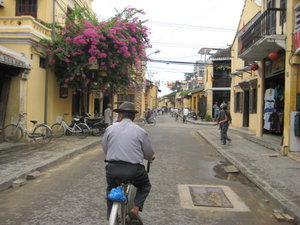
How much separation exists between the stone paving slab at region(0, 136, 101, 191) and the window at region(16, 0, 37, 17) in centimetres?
698

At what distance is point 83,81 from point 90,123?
2.25 metres

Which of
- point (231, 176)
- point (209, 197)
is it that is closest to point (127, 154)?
point (209, 197)

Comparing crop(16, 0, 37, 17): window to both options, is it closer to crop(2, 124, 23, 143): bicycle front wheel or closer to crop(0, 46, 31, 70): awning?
crop(0, 46, 31, 70): awning

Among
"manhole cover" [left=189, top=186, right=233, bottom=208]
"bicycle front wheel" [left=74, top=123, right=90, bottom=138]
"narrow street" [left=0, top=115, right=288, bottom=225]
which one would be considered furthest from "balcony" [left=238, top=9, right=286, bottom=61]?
"bicycle front wheel" [left=74, top=123, right=90, bottom=138]

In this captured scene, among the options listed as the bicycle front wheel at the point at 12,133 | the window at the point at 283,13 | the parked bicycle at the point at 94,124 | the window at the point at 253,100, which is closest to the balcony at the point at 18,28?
the bicycle front wheel at the point at 12,133

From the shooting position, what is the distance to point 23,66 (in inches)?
451

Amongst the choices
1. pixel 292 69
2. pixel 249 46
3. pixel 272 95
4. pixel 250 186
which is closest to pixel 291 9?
pixel 292 69

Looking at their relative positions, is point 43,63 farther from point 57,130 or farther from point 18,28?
point 57,130

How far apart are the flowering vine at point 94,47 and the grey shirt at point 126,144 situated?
9.91 metres

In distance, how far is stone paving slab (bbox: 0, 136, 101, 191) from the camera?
6.92 meters

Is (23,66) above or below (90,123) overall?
above

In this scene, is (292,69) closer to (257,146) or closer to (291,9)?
(291,9)

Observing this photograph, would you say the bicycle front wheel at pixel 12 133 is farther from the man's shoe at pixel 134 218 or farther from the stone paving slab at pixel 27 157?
the man's shoe at pixel 134 218

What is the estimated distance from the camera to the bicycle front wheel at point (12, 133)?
1167cm
